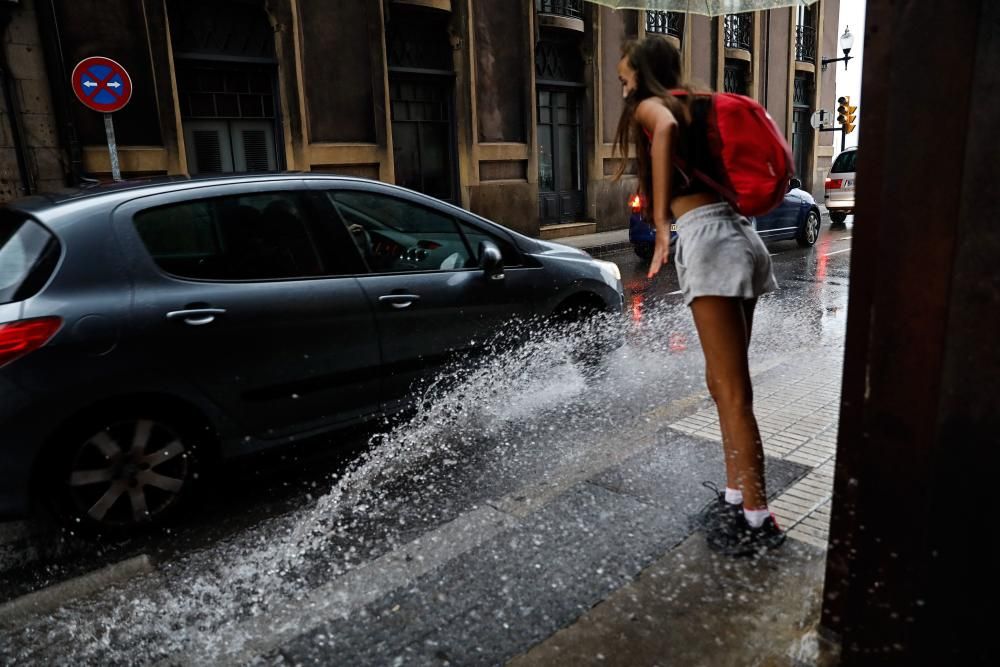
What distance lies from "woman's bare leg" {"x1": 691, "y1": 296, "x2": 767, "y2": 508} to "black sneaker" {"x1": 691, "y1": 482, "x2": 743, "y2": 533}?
14 cm

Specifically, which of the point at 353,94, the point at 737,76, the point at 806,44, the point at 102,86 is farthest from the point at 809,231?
the point at 806,44

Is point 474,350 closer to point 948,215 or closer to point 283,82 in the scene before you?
point 948,215

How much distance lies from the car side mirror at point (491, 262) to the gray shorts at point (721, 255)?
179 cm

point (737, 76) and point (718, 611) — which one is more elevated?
point (737, 76)

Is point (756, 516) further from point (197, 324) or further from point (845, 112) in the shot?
point (845, 112)

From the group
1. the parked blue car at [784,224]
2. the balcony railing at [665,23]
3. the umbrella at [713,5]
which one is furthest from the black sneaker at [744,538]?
the balcony railing at [665,23]

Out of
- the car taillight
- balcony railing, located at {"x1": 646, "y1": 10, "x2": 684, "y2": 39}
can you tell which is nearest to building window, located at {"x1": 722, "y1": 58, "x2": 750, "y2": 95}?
balcony railing, located at {"x1": 646, "y1": 10, "x2": 684, "y2": 39}

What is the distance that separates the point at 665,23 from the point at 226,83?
12.2 m

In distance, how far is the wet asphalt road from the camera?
2555 mm

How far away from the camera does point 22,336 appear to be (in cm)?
295

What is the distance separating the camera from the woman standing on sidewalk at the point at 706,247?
108 inches

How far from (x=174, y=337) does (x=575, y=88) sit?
51.8 feet

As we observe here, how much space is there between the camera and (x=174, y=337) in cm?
331

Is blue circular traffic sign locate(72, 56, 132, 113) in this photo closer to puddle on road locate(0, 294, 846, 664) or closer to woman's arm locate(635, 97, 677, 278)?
puddle on road locate(0, 294, 846, 664)
